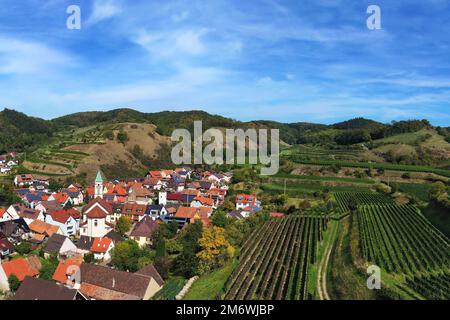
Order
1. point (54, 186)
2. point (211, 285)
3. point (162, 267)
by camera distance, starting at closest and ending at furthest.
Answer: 1. point (211, 285)
2. point (162, 267)
3. point (54, 186)

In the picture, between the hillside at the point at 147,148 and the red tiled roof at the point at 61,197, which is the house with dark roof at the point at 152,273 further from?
the hillside at the point at 147,148

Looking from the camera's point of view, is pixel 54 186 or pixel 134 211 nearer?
pixel 134 211

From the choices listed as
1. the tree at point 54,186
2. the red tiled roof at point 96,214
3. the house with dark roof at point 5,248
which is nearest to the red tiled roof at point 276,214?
the red tiled roof at point 96,214

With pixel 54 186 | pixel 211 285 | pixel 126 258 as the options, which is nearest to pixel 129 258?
pixel 126 258

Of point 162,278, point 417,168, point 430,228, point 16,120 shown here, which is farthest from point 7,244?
point 16,120

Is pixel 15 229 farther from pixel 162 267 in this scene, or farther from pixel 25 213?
pixel 162 267

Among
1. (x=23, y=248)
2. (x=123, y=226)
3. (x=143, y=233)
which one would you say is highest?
(x=123, y=226)
